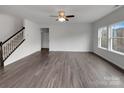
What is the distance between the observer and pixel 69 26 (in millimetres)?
11117

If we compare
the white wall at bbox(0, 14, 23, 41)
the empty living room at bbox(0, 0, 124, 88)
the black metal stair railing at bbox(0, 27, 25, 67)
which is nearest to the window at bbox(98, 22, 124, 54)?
the empty living room at bbox(0, 0, 124, 88)

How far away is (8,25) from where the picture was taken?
8.00 metres

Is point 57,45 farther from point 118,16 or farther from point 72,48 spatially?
point 118,16

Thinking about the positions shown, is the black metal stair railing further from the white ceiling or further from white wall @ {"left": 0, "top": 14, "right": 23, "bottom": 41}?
the white ceiling

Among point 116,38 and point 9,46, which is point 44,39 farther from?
point 116,38

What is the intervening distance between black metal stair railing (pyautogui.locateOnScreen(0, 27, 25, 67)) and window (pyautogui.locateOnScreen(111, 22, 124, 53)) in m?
5.04

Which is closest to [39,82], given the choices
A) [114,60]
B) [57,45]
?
[114,60]

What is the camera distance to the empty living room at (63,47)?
12.9 ft

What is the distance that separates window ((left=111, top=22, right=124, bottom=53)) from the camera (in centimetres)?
578

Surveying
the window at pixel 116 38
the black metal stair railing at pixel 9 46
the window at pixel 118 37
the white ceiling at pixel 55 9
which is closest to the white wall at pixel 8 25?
the black metal stair railing at pixel 9 46

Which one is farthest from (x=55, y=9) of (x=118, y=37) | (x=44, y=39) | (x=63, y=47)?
(x=44, y=39)

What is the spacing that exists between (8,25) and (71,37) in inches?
206
